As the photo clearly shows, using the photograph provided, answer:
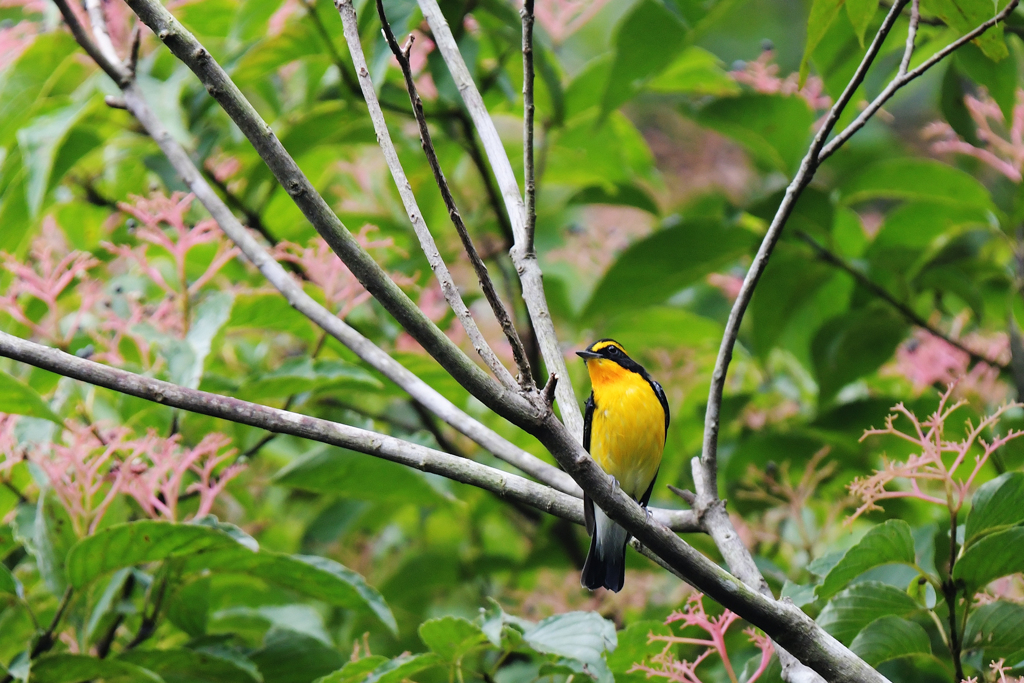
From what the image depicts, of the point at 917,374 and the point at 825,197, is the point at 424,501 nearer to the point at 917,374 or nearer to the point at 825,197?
the point at 825,197

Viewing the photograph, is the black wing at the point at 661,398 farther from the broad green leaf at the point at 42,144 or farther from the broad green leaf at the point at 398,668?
the broad green leaf at the point at 42,144

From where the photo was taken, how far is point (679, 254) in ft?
9.95

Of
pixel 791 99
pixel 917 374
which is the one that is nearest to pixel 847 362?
pixel 917 374

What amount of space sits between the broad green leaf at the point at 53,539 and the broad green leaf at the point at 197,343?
0.42 metres

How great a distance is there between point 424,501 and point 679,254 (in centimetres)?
120

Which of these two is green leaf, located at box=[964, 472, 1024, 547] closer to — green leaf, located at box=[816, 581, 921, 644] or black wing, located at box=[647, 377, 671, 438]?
green leaf, located at box=[816, 581, 921, 644]

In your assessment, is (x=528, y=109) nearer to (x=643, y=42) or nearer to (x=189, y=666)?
(x=643, y=42)

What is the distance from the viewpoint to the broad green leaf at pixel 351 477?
259cm

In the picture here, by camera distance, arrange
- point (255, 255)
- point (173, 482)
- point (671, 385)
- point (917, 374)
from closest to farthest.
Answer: point (255, 255) < point (173, 482) < point (917, 374) < point (671, 385)

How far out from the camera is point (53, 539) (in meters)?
2.17

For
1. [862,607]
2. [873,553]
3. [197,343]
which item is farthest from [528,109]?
[197,343]

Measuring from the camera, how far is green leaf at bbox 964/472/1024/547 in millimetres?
1676

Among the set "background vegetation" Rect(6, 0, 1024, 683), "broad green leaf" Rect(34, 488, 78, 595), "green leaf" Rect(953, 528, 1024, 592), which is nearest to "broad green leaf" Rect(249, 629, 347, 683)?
"background vegetation" Rect(6, 0, 1024, 683)

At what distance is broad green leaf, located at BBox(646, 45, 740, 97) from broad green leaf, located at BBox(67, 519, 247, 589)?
7.31 ft
